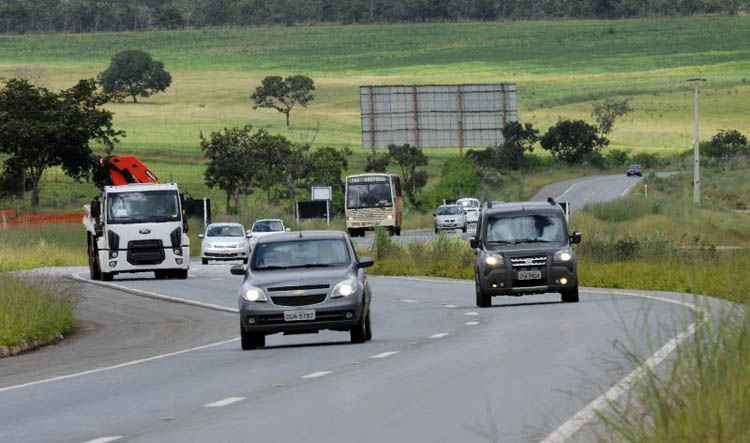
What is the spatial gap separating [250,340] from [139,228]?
82.3ft

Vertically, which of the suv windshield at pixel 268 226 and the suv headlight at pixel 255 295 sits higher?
the suv headlight at pixel 255 295

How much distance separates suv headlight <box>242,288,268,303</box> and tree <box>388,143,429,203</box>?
123 m

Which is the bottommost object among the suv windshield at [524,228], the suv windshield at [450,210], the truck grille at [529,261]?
the suv windshield at [450,210]

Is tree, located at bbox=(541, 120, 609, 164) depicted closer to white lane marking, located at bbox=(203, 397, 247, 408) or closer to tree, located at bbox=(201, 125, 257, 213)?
tree, located at bbox=(201, 125, 257, 213)

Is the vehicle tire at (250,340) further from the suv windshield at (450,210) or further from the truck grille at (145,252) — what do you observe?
the suv windshield at (450,210)

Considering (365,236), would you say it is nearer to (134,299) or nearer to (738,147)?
(134,299)

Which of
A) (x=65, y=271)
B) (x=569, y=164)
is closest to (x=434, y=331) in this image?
(x=65, y=271)

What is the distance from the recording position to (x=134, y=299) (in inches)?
1779

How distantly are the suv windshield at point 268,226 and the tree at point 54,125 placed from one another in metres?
28.3

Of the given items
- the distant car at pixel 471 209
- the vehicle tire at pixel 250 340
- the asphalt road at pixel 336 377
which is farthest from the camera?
the distant car at pixel 471 209

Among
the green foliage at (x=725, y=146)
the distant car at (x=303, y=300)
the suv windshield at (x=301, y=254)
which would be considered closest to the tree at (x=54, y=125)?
the suv windshield at (x=301, y=254)

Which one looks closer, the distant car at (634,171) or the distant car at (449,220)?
the distant car at (449,220)

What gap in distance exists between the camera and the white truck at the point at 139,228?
52344 mm

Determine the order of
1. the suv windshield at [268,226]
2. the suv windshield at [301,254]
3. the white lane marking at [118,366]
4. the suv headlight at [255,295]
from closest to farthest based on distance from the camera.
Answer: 1. the white lane marking at [118,366]
2. the suv headlight at [255,295]
3. the suv windshield at [301,254]
4. the suv windshield at [268,226]
